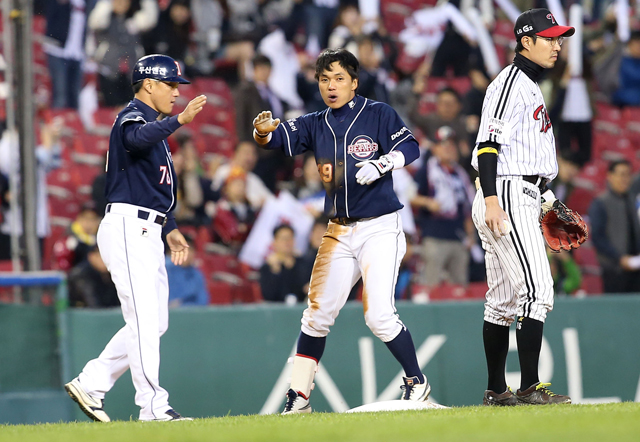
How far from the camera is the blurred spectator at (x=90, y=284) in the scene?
798cm

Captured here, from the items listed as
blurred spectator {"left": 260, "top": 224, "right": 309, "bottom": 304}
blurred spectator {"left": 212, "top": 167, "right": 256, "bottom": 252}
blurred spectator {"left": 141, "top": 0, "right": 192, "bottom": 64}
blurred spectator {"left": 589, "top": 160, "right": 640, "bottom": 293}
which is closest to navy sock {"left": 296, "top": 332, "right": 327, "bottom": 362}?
blurred spectator {"left": 260, "top": 224, "right": 309, "bottom": 304}

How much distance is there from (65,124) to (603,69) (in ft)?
22.7

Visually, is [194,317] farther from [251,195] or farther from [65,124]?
[65,124]

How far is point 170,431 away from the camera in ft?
12.5

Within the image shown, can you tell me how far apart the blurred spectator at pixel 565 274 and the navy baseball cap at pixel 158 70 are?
5540 mm

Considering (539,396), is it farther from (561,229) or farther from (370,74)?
(370,74)

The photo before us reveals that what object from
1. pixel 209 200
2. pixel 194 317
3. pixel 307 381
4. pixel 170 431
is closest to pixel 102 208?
pixel 209 200

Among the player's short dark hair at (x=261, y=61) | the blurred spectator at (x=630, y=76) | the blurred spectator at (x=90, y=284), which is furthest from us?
the blurred spectator at (x=630, y=76)

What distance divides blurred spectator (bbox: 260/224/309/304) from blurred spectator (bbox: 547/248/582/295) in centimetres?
283

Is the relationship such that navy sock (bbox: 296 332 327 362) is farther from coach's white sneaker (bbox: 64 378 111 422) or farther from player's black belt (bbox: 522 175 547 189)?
player's black belt (bbox: 522 175 547 189)

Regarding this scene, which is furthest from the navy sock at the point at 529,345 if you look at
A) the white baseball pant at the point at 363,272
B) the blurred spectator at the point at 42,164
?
the blurred spectator at the point at 42,164

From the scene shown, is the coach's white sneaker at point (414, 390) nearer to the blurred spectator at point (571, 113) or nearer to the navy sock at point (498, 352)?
the navy sock at point (498, 352)

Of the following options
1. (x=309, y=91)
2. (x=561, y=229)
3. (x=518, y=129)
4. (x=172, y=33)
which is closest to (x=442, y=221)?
(x=309, y=91)

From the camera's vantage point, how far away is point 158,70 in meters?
5.09
